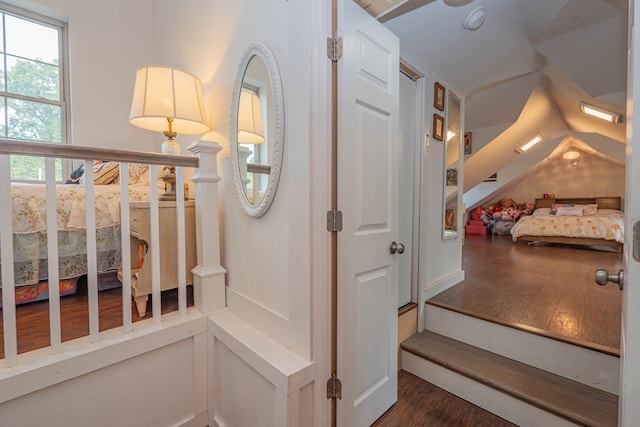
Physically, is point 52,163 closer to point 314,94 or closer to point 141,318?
point 141,318

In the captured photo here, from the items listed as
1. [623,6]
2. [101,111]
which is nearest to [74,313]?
[101,111]

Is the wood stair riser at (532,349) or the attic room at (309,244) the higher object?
the attic room at (309,244)

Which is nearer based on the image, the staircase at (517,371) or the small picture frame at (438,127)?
the staircase at (517,371)

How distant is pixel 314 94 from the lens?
1.04 m

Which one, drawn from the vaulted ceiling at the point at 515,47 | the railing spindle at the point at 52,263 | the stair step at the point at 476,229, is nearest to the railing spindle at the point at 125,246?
the railing spindle at the point at 52,263

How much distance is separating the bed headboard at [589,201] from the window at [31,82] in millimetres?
8383

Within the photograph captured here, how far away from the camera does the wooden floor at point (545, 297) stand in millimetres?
1531

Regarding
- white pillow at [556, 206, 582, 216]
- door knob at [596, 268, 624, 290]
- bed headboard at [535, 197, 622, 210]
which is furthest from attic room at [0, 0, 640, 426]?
bed headboard at [535, 197, 622, 210]

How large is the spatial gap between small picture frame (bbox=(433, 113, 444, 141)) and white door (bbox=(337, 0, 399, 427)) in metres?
0.80

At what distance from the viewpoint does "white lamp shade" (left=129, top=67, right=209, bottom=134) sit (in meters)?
1.58

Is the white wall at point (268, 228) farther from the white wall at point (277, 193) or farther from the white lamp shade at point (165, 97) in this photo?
the white lamp shade at point (165, 97)

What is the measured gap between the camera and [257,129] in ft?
4.42

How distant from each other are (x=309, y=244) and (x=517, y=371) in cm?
141

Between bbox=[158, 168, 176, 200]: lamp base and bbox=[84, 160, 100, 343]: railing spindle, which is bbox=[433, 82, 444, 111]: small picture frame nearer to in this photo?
bbox=[158, 168, 176, 200]: lamp base
